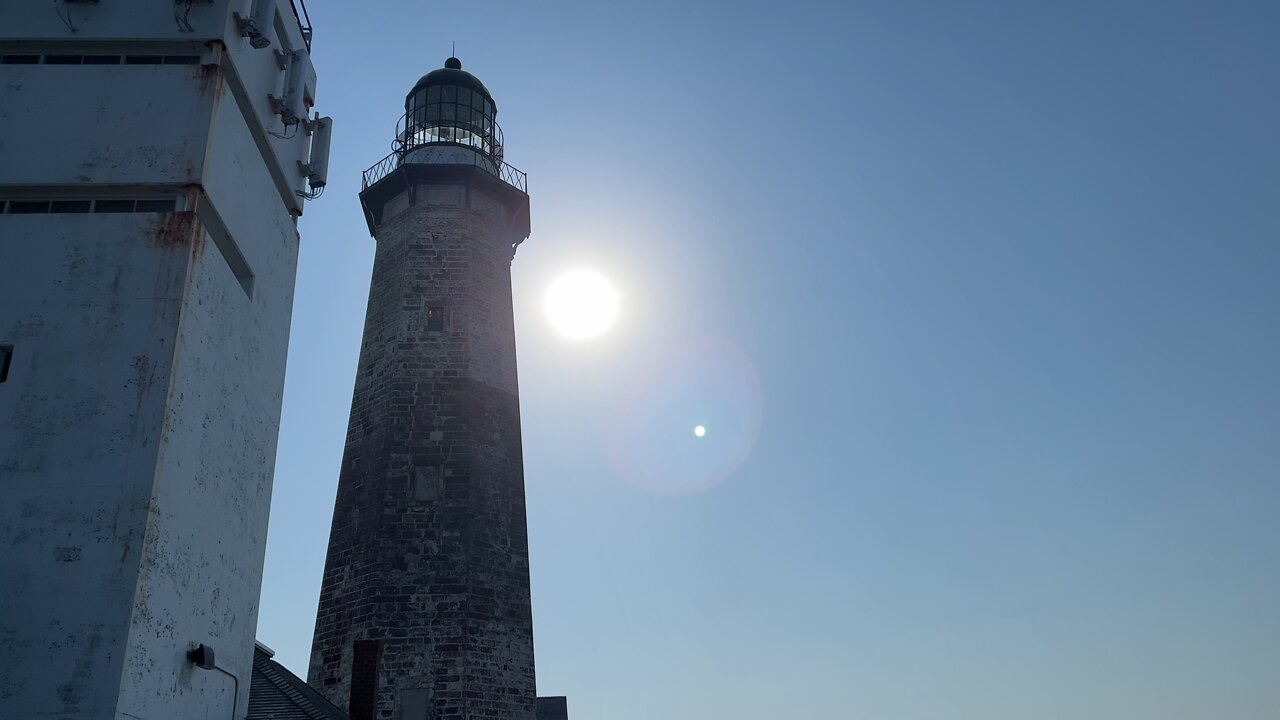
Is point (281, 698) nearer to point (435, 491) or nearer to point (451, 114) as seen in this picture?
point (435, 491)

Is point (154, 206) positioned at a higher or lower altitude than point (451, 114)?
lower

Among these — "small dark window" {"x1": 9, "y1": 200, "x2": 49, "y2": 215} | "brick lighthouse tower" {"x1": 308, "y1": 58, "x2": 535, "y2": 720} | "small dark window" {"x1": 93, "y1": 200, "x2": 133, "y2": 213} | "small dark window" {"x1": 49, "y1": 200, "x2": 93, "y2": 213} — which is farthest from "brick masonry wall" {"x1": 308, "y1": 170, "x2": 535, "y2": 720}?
"small dark window" {"x1": 9, "y1": 200, "x2": 49, "y2": 215}

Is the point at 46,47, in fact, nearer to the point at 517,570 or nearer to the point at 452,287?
the point at 452,287

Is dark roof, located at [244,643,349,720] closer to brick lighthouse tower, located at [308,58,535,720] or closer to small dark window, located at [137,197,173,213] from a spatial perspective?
brick lighthouse tower, located at [308,58,535,720]

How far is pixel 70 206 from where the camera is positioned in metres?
13.6

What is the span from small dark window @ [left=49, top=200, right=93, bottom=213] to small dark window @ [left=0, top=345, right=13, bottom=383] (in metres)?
2.03

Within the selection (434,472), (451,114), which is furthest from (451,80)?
(434,472)

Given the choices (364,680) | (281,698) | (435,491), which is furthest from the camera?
(435,491)

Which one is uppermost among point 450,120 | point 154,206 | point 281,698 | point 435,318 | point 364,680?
point 450,120

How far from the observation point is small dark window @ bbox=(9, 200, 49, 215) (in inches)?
530

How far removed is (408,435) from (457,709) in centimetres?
601

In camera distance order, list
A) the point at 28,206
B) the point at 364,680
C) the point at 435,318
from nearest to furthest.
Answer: the point at 28,206 → the point at 364,680 → the point at 435,318

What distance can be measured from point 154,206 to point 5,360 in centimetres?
279

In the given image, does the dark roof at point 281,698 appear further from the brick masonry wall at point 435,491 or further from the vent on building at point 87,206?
the vent on building at point 87,206
